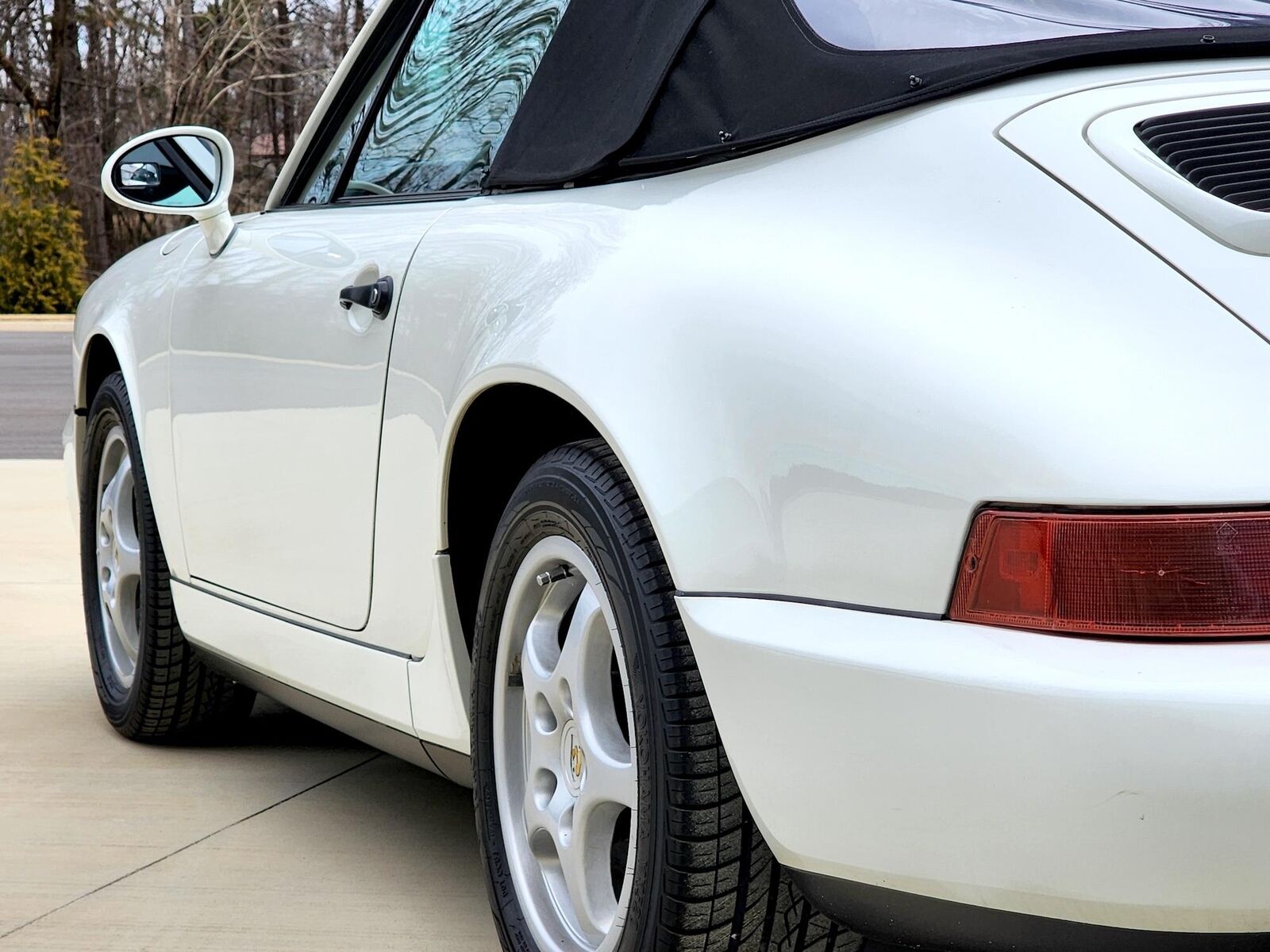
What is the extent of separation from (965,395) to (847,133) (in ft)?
1.67

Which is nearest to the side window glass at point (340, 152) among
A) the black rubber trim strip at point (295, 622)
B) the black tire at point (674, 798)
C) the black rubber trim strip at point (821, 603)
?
the black rubber trim strip at point (295, 622)

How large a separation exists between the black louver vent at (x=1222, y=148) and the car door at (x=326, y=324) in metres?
1.15

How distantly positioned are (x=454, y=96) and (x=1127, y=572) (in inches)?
68.4

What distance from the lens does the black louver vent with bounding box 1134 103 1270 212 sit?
169cm

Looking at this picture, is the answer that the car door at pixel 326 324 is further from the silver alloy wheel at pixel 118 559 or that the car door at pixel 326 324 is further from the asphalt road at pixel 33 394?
the asphalt road at pixel 33 394

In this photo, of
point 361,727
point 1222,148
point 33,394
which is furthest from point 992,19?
point 33,394

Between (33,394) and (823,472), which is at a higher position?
(823,472)

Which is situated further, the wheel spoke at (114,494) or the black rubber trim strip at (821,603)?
the wheel spoke at (114,494)

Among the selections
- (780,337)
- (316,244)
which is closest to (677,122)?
(780,337)

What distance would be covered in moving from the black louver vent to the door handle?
125cm

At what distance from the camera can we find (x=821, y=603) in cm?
167

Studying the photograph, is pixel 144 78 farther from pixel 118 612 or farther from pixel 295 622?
pixel 295 622

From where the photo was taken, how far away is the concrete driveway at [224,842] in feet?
8.87

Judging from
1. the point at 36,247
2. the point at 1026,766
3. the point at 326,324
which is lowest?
the point at 36,247
